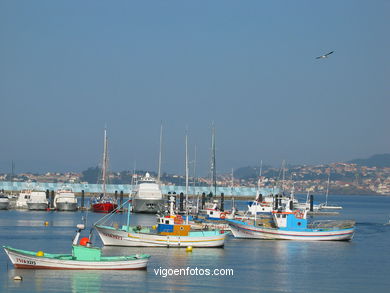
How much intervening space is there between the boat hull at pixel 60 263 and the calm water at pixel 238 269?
33 centimetres

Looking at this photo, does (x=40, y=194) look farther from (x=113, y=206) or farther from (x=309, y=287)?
(x=309, y=287)

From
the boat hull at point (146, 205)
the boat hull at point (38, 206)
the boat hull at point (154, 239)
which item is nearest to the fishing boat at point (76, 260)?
the boat hull at point (154, 239)

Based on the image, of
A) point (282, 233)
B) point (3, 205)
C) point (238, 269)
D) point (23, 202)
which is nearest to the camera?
point (238, 269)

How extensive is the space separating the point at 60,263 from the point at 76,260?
0.96 m

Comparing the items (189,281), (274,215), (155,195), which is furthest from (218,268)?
(155,195)

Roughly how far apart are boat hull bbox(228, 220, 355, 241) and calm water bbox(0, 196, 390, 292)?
3.32 feet

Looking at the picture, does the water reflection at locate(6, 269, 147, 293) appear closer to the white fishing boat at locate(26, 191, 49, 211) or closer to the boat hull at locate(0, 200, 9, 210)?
the white fishing boat at locate(26, 191, 49, 211)

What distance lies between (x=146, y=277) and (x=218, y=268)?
6323 mm

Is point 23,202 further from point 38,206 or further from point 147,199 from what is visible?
point 147,199

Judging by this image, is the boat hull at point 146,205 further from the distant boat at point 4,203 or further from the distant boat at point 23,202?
the distant boat at point 4,203

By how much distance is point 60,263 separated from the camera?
41406 millimetres

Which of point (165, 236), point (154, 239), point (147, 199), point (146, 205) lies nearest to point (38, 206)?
point (146, 205)

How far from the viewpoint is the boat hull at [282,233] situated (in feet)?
218

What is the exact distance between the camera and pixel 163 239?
181 feet
